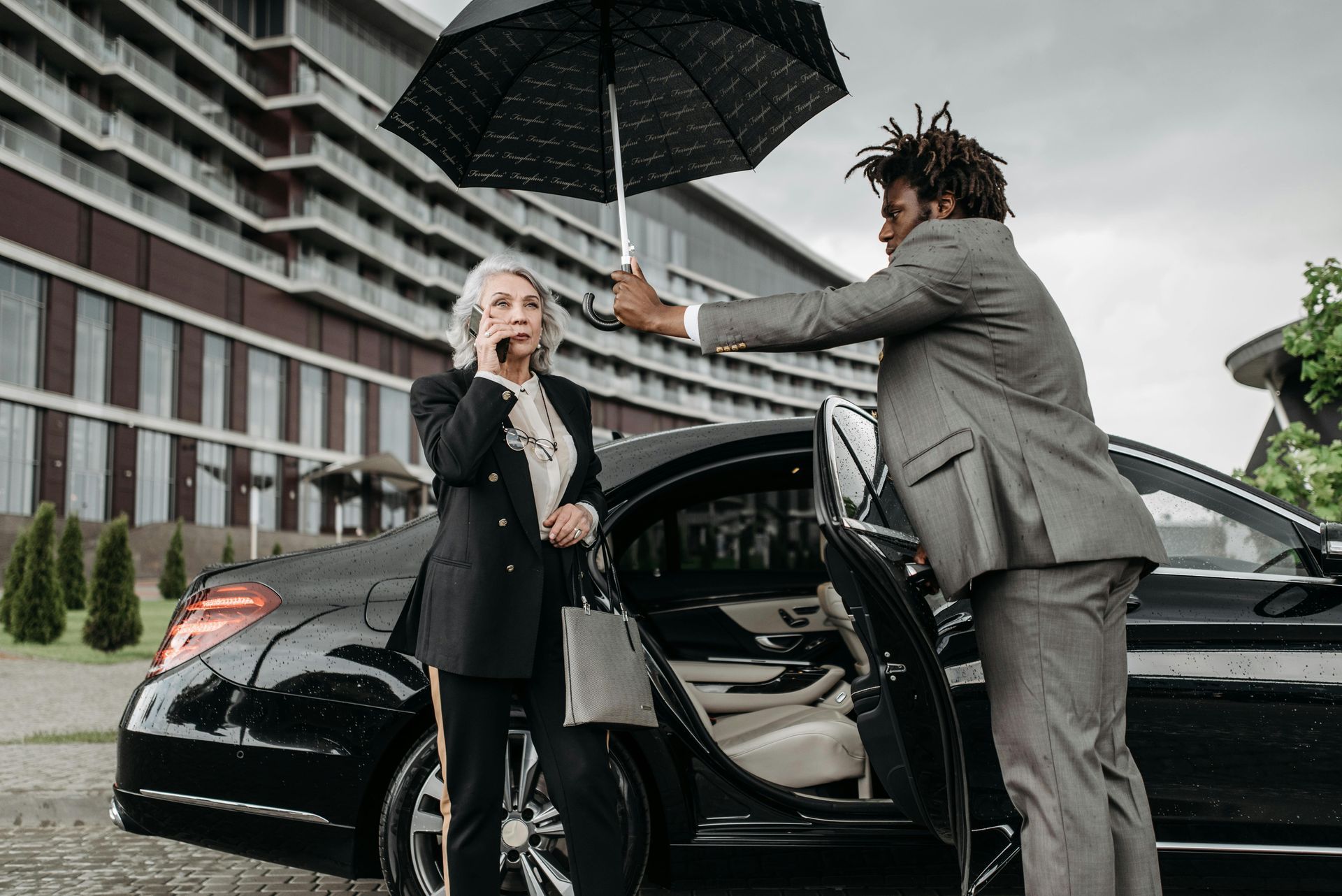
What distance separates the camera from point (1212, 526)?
3062 millimetres

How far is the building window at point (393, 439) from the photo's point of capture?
48188 millimetres

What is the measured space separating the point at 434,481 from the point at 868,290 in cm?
111

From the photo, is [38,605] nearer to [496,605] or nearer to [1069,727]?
[496,605]

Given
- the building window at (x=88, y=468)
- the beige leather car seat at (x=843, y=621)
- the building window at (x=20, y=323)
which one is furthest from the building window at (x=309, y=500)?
the beige leather car seat at (x=843, y=621)

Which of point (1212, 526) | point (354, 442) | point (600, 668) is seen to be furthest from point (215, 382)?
point (1212, 526)

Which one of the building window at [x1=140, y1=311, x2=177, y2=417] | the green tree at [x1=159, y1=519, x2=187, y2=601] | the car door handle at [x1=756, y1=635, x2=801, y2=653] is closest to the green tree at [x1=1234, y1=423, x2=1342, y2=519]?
the car door handle at [x1=756, y1=635, x2=801, y2=653]

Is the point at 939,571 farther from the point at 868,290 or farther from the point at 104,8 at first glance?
the point at 104,8

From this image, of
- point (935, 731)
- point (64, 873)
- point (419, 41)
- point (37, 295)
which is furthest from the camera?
point (419, 41)

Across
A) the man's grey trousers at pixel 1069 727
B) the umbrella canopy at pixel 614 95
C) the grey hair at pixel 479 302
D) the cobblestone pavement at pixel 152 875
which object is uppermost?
the umbrella canopy at pixel 614 95

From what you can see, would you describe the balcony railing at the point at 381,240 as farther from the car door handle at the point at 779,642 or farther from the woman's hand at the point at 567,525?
the woman's hand at the point at 567,525

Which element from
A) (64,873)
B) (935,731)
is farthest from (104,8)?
(935,731)

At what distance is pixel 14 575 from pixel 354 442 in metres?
31.5

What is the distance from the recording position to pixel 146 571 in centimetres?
3516

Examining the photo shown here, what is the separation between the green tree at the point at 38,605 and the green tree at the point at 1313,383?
14.4 meters
